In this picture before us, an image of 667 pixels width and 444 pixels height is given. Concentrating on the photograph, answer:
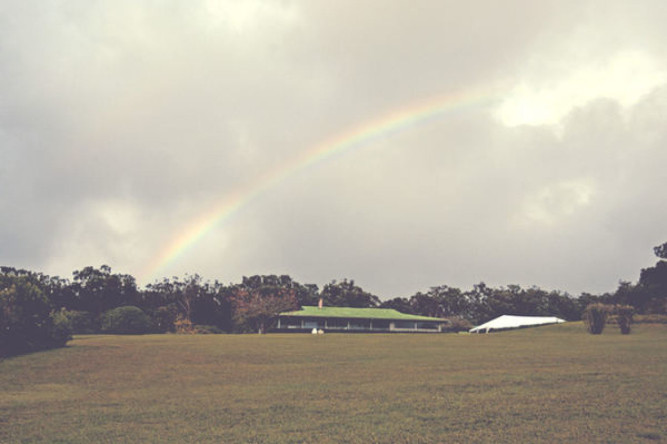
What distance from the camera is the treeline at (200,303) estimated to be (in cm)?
3569

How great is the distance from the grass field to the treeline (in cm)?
825

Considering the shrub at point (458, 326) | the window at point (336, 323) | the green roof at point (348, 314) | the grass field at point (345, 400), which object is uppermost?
the green roof at point (348, 314)

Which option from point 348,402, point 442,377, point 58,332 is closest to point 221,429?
point 348,402

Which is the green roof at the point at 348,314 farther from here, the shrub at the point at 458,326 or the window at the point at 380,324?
the shrub at the point at 458,326

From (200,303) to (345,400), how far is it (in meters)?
86.7

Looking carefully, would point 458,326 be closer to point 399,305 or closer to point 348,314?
point 399,305

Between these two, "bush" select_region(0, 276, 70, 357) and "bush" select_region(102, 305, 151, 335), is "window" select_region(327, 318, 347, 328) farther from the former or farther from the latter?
"bush" select_region(0, 276, 70, 357)

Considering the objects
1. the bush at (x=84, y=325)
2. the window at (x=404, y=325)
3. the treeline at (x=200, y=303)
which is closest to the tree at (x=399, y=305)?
the treeline at (x=200, y=303)

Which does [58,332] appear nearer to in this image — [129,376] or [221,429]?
[129,376]

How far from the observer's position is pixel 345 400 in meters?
15.5

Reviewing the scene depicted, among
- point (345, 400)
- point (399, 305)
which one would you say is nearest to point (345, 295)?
point (399, 305)

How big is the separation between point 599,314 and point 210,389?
44.8 m

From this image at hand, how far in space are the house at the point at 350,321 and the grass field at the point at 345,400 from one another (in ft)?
182

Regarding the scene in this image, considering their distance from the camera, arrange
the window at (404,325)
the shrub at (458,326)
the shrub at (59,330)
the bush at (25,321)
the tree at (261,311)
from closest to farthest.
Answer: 1. the bush at (25,321)
2. the shrub at (59,330)
3. the tree at (261,311)
4. the window at (404,325)
5. the shrub at (458,326)
